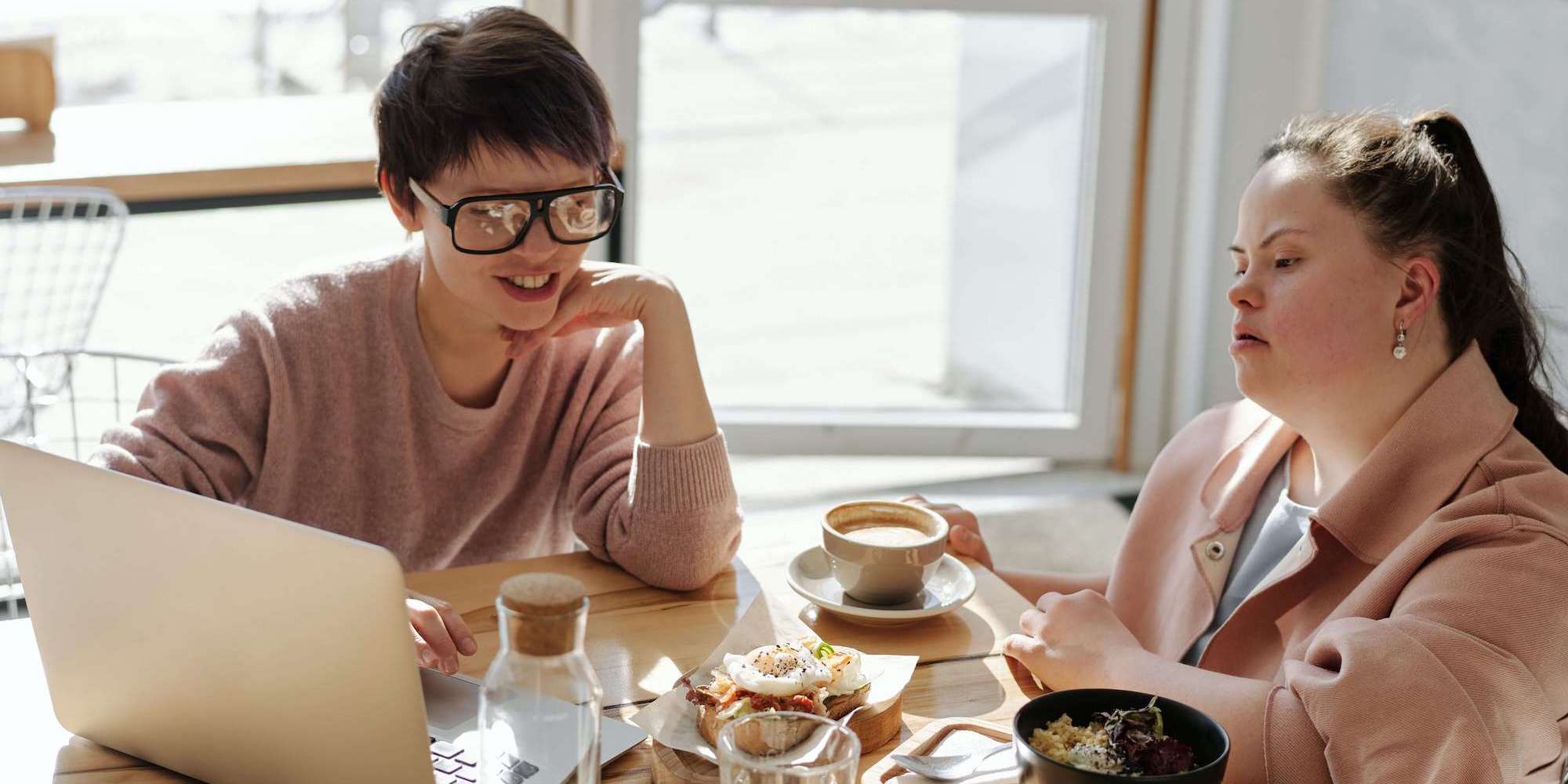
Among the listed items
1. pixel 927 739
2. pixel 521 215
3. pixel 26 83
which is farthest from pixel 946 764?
pixel 26 83

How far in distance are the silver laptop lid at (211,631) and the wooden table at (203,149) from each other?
1.40 m

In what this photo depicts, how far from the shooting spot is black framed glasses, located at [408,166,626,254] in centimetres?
145

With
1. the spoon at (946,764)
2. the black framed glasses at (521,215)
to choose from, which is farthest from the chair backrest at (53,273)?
the spoon at (946,764)

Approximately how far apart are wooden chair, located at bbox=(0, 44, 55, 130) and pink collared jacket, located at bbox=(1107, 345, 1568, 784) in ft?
7.66

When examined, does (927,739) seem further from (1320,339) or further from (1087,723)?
(1320,339)

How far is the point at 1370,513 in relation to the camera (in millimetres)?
1272

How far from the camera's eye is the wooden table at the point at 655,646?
1123 mm

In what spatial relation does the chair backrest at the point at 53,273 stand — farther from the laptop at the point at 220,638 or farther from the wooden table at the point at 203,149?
the laptop at the point at 220,638

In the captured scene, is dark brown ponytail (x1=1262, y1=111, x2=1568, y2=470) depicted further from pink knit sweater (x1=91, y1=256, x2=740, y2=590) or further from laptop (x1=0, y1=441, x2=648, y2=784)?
laptop (x1=0, y1=441, x2=648, y2=784)

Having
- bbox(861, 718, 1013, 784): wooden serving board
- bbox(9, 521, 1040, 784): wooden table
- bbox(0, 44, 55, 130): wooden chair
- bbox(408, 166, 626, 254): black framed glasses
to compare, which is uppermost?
bbox(0, 44, 55, 130): wooden chair

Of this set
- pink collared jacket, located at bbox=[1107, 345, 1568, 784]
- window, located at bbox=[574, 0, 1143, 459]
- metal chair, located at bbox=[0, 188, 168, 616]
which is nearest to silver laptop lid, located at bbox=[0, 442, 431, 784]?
pink collared jacket, located at bbox=[1107, 345, 1568, 784]

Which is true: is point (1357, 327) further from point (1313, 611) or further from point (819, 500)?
point (819, 500)

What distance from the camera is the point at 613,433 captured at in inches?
64.7

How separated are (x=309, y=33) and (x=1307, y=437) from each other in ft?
7.70
